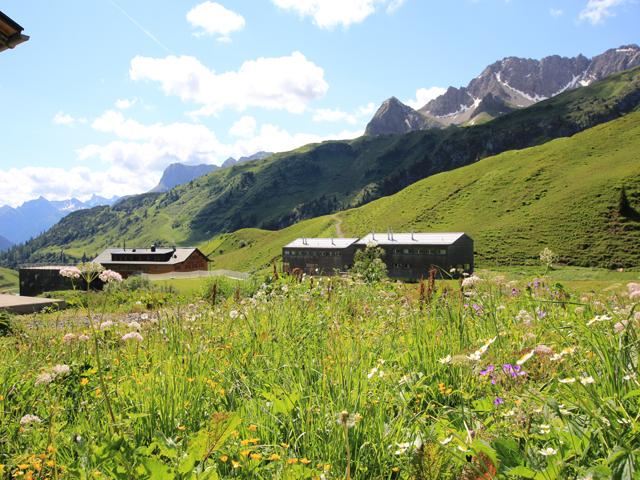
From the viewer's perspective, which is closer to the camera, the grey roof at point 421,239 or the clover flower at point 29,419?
the clover flower at point 29,419

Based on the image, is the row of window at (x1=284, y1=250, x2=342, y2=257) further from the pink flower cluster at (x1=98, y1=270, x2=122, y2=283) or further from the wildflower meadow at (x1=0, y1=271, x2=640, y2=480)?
the pink flower cluster at (x1=98, y1=270, x2=122, y2=283)

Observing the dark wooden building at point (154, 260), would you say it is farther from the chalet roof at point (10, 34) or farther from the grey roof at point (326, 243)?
the chalet roof at point (10, 34)

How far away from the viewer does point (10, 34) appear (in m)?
12.1

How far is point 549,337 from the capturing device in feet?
18.2

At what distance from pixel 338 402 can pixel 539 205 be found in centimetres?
14925

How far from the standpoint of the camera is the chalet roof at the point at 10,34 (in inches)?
458

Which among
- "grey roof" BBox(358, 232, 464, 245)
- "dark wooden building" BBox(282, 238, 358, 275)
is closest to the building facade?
"grey roof" BBox(358, 232, 464, 245)

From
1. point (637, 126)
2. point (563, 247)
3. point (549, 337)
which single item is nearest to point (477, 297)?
point (549, 337)

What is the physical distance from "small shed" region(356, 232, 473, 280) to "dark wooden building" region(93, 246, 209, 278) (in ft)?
170

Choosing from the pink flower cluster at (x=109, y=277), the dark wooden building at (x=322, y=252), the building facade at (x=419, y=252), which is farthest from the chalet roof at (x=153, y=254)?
the pink flower cluster at (x=109, y=277)

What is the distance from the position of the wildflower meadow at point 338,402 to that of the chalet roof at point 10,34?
29.8 feet

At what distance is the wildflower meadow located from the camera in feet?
8.91

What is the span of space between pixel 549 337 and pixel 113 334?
237 inches

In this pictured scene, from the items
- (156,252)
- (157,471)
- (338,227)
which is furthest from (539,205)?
(157,471)
